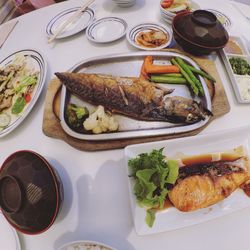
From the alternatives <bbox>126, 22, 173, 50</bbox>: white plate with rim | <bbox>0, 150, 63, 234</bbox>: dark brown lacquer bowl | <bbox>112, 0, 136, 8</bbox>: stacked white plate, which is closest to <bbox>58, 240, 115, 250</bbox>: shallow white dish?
<bbox>0, 150, 63, 234</bbox>: dark brown lacquer bowl

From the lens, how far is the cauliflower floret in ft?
4.28

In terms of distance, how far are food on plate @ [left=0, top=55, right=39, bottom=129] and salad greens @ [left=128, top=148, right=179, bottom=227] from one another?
0.85m

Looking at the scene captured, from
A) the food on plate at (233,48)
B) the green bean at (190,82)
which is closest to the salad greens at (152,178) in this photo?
the green bean at (190,82)

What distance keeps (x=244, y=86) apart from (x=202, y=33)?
44 centimetres

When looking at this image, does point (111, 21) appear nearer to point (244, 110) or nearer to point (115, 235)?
point (244, 110)

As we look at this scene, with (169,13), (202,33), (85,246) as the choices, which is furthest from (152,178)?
(169,13)

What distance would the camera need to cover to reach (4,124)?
1448 mm

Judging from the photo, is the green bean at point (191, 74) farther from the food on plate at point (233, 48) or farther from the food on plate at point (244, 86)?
the food on plate at point (233, 48)

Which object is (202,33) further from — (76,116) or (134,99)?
(76,116)

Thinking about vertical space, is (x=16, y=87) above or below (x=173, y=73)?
above

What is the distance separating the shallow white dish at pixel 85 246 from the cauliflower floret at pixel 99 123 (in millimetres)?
562

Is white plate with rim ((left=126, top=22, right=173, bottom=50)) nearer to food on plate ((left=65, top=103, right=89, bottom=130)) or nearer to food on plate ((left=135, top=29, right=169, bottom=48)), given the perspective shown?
food on plate ((left=135, top=29, right=169, bottom=48))

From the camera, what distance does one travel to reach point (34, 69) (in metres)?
1.69

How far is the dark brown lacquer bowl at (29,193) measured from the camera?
0.96 meters
